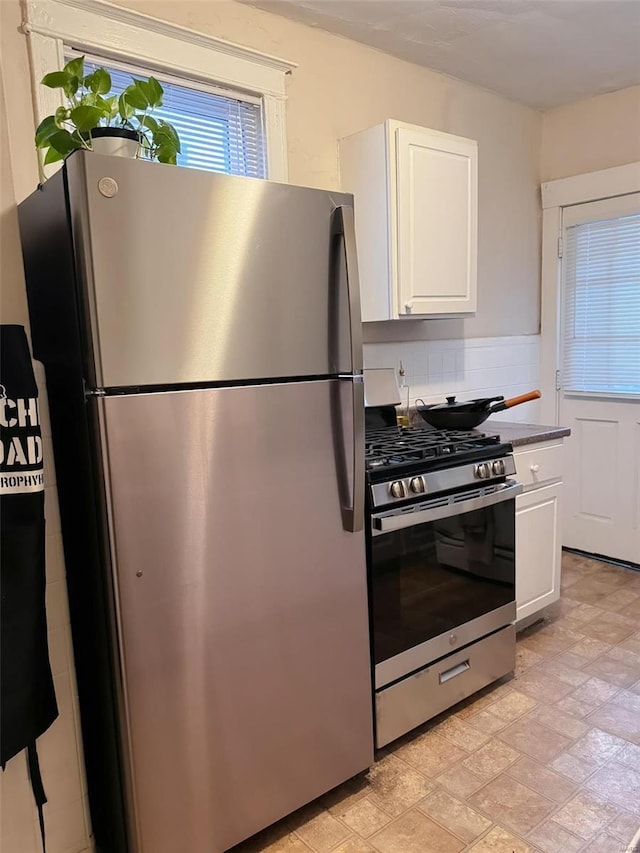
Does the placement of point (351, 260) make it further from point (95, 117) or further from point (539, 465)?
point (539, 465)

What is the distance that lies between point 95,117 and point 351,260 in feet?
2.33

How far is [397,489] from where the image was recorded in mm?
1936

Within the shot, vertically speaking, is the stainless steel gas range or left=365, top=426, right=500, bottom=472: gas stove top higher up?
left=365, top=426, right=500, bottom=472: gas stove top

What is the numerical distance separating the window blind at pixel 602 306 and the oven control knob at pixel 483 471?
5.63 ft

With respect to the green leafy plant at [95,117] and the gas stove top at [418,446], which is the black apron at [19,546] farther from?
the gas stove top at [418,446]

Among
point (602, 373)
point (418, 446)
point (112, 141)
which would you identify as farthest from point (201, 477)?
point (602, 373)

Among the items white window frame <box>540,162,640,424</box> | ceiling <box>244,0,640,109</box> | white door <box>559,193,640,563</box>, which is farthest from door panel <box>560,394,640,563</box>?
ceiling <box>244,0,640,109</box>

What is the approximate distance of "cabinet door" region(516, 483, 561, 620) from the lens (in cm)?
261

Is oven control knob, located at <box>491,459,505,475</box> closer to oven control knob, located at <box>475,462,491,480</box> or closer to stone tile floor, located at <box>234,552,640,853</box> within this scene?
oven control knob, located at <box>475,462,491,480</box>

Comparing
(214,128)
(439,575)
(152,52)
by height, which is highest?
(152,52)

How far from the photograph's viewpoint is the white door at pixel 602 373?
3.45m

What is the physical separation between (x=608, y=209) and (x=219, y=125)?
230cm

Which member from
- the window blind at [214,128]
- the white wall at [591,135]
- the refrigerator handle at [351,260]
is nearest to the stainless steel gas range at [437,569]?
the refrigerator handle at [351,260]

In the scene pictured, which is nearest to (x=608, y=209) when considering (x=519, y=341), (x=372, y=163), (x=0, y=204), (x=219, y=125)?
(x=519, y=341)
